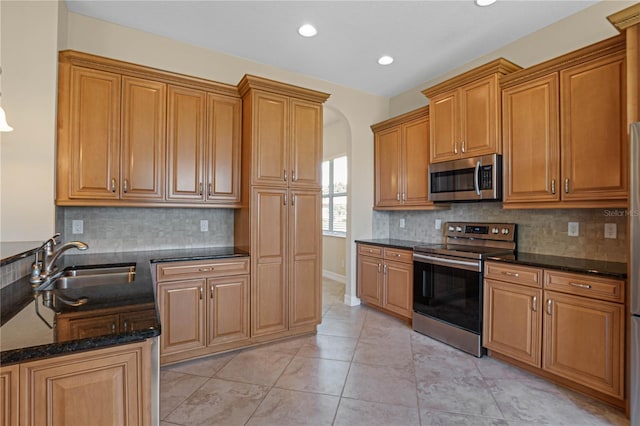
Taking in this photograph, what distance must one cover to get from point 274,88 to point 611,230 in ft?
9.98

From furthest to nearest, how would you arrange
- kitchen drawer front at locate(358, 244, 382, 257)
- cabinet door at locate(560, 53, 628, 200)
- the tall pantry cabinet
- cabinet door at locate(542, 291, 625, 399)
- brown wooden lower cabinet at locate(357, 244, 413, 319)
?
kitchen drawer front at locate(358, 244, 382, 257) → brown wooden lower cabinet at locate(357, 244, 413, 319) → the tall pantry cabinet → cabinet door at locate(560, 53, 628, 200) → cabinet door at locate(542, 291, 625, 399)

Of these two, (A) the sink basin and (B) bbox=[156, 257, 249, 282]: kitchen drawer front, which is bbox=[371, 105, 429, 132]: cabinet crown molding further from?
(A) the sink basin

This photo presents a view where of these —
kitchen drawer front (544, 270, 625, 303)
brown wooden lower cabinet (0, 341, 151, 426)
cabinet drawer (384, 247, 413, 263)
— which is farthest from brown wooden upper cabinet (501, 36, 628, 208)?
brown wooden lower cabinet (0, 341, 151, 426)

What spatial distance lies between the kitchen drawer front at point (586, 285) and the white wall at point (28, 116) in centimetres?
367

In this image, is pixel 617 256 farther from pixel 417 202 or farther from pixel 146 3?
pixel 146 3

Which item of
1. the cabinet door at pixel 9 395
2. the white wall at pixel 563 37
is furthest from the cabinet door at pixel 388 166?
the cabinet door at pixel 9 395

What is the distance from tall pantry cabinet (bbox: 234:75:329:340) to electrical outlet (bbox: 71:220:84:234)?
1333 millimetres

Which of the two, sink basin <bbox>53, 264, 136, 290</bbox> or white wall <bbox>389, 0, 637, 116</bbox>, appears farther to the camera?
white wall <bbox>389, 0, 637, 116</bbox>

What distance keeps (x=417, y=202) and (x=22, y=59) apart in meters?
3.73

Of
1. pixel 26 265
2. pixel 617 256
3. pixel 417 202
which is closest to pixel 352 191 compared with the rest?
pixel 417 202

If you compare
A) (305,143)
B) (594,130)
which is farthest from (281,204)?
(594,130)

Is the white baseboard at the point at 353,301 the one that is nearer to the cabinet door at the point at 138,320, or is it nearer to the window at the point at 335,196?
the window at the point at 335,196

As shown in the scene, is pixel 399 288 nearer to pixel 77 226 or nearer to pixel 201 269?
pixel 201 269

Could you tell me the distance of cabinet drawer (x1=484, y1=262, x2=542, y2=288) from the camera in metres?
2.40
